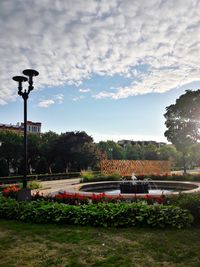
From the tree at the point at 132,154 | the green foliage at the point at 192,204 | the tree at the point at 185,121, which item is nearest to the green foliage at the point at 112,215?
the green foliage at the point at 192,204

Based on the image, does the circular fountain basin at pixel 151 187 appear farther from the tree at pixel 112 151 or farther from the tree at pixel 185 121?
the tree at pixel 112 151

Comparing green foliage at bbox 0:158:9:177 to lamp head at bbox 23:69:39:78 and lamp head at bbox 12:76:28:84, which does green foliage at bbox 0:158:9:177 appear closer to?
lamp head at bbox 12:76:28:84

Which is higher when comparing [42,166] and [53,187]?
[42,166]

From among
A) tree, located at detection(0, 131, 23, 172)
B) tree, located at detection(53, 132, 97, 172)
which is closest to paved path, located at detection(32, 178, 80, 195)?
tree, located at detection(53, 132, 97, 172)

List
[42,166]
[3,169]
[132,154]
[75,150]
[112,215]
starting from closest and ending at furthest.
A: [112,215]
[3,169]
[42,166]
[75,150]
[132,154]

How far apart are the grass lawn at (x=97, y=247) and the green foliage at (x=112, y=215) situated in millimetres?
323

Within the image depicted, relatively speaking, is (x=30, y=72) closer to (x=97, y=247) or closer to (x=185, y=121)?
(x=97, y=247)

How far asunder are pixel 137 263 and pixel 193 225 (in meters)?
3.15

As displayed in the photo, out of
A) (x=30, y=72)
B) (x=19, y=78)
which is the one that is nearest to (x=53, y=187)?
(x=19, y=78)

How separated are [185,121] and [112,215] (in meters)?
34.0

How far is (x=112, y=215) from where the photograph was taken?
27.1 ft

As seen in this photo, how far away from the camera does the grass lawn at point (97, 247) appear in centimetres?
553

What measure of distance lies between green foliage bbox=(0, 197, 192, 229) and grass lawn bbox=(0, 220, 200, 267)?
12.7 inches

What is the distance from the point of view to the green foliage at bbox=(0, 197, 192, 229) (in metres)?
7.89
